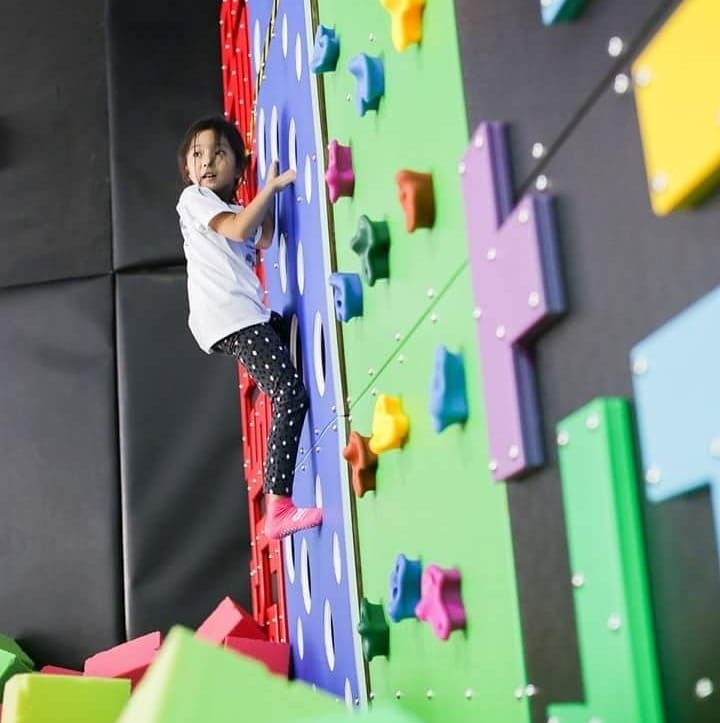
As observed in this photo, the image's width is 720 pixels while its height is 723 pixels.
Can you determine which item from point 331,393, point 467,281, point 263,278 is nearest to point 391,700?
point 331,393

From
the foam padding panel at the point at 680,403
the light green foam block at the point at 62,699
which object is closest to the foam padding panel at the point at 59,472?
the light green foam block at the point at 62,699

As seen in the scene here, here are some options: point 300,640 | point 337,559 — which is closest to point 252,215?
point 337,559

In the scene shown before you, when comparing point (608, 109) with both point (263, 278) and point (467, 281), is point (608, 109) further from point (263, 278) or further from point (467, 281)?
point (263, 278)

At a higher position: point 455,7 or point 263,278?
point 263,278

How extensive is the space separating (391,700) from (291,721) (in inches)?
26.1

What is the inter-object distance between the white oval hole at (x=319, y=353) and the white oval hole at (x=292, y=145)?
307 mm

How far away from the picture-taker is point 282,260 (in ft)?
6.38

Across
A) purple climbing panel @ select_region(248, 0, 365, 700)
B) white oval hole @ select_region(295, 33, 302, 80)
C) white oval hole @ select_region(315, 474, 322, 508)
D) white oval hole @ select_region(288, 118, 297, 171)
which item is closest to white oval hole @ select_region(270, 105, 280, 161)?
purple climbing panel @ select_region(248, 0, 365, 700)

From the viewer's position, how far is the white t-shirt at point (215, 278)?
1.87 metres

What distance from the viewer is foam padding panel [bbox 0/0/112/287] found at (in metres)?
2.91

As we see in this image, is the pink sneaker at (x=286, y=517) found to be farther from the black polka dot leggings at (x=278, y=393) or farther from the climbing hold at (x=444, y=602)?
the climbing hold at (x=444, y=602)

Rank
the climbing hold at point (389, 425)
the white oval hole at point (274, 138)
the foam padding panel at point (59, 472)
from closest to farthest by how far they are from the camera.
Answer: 1. the climbing hold at point (389, 425)
2. the white oval hole at point (274, 138)
3. the foam padding panel at point (59, 472)

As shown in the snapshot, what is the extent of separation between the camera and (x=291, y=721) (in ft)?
2.05

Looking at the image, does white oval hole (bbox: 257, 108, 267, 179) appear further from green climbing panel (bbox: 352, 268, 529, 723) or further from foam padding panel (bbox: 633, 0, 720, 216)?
foam padding panel (bbox: 633, 0, 720, 216)
